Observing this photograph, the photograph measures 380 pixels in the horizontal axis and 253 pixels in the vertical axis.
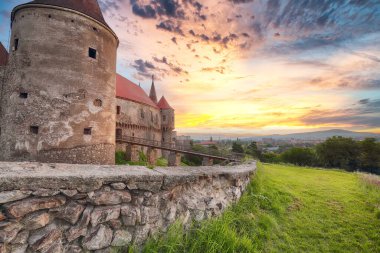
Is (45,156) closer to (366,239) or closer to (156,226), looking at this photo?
(156,226)

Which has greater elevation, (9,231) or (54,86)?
(54,86)

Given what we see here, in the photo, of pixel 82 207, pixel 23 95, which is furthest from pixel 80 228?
pixel 23 95

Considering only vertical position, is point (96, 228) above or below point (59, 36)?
below

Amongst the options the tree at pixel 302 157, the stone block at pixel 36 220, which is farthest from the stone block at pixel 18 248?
the tree at pixel 302 157

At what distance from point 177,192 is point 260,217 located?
2343mm

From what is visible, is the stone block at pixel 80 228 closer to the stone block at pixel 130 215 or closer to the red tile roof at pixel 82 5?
the stone block at pixel 130 215

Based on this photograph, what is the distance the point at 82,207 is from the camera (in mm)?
2467

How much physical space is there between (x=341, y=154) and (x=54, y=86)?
49.5m

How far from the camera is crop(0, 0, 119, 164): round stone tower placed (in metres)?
12.5

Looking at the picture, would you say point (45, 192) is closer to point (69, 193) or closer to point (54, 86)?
point (69, 193)

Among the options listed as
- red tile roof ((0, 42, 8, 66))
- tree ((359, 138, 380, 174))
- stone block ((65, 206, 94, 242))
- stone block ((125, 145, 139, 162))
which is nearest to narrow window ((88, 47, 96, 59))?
red tile roof ((0, 42, 8, 66))

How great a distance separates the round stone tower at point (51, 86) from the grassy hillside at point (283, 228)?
11410mm

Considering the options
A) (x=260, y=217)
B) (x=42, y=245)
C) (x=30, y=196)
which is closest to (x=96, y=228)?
(x=42, y=245)

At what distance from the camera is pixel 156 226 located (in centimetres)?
300
